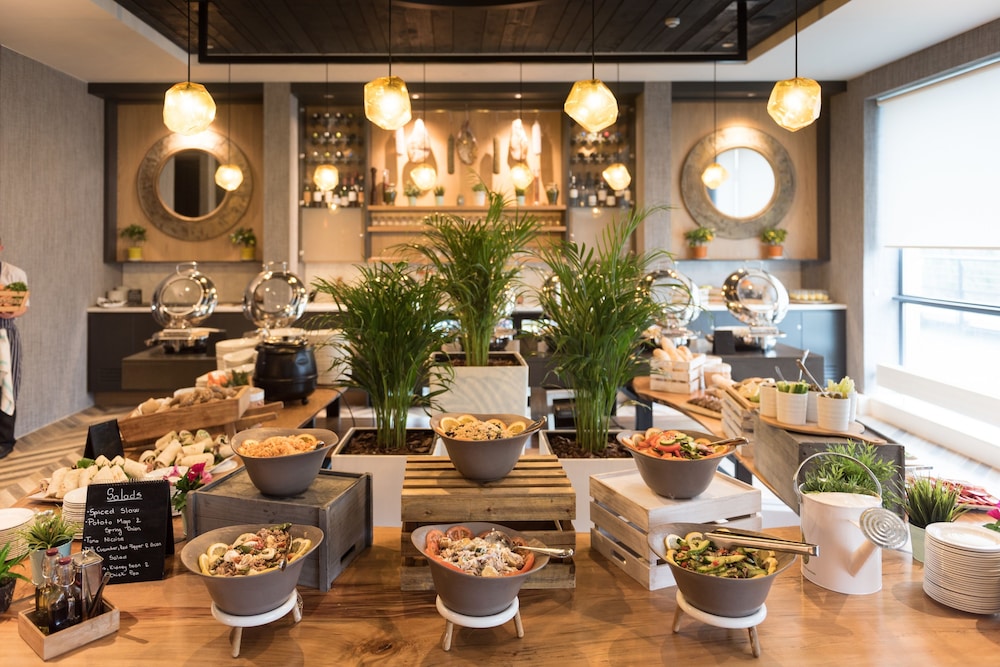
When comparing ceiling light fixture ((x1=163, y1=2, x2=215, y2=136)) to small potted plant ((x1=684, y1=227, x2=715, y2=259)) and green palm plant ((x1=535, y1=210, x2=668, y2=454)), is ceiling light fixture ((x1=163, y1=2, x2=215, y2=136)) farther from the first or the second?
small potted plant ((x1=684, y1=227, x2=715, y2=259))

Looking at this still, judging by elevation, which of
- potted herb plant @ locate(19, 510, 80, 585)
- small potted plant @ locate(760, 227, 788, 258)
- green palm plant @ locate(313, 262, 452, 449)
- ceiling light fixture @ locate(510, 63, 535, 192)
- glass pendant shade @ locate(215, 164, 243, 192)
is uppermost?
ceiling light fixture @ locate(510, 63, 535, 192)

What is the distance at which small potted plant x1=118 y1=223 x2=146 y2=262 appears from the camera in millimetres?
7969

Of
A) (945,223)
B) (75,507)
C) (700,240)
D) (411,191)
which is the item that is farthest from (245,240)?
(945,223)

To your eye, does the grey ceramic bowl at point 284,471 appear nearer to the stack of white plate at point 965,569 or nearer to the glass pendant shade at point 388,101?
the stack of white plate at point 965,569

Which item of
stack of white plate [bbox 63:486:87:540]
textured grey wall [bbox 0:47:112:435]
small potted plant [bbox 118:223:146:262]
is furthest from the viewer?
small potted plant [bbox 118:223:146:262]

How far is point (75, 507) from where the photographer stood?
1.92 meters

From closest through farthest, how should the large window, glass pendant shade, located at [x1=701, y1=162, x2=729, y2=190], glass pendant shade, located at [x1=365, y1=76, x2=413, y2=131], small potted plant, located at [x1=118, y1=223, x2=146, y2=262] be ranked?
glass pendant shade, located at [x1=365, y1=76, x2=413, y2=131]
the large window
glass pendant shade, located at [x1=701, y1=162, x2=729, y2=190]
small potted plant, located at [x1=118, y1=223, x2=146, y2=262]

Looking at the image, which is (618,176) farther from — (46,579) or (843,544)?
(46,579)

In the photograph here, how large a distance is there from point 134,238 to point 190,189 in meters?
0.78

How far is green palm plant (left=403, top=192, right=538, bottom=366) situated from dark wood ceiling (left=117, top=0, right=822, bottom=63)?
2.01 meters

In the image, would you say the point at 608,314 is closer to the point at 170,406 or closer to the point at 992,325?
the point at 170,406

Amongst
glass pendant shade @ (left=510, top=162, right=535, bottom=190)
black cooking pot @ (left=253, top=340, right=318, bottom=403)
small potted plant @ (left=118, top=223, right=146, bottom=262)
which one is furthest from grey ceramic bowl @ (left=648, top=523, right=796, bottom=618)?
small potted plant @ (left=118, top=223, right=146, bottom=262)

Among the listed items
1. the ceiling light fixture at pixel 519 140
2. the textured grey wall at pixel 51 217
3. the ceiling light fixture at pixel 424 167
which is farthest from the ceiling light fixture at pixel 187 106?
the ceiling light fixture at pixel 519 140

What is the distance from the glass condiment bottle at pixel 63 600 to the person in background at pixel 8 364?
4.44 metres
